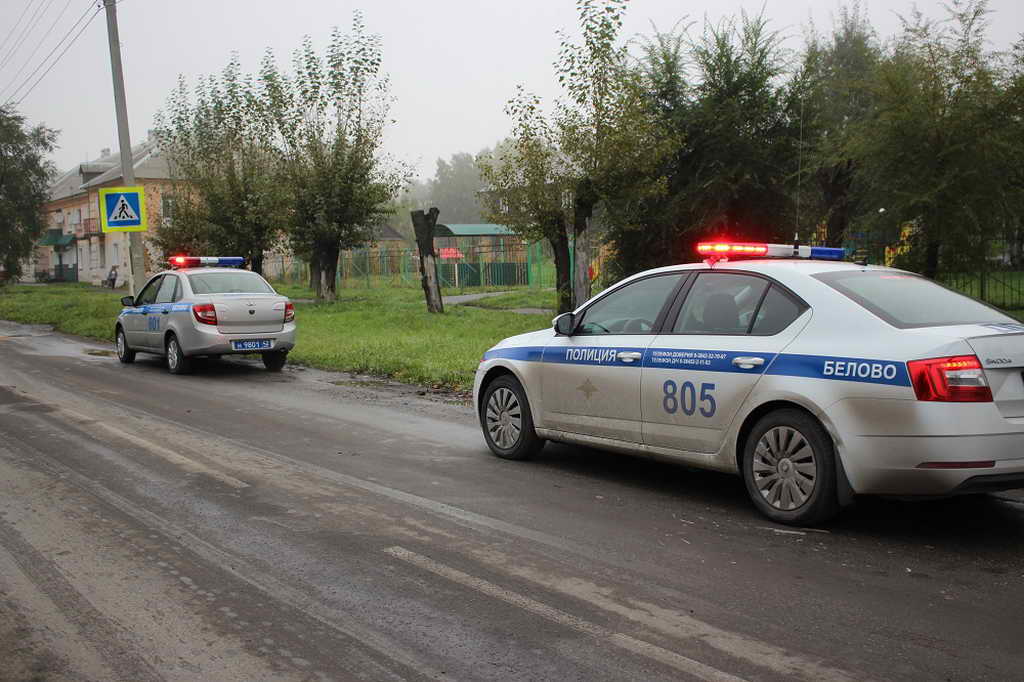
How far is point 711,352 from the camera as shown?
20.4 ft

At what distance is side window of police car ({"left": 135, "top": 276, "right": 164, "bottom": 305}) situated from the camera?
1581cm

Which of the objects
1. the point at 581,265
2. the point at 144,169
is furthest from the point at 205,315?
the point at 144,169

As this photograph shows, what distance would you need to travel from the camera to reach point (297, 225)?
30484mm

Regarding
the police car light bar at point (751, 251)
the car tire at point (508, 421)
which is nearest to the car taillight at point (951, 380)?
the police car light bar at point (751, 251)

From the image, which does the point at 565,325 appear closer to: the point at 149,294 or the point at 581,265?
the point at 149,294

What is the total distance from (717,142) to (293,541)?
58.2ft

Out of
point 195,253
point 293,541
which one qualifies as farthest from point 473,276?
point 293,541

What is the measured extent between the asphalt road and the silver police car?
602 centimetres

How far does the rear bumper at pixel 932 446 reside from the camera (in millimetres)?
5117

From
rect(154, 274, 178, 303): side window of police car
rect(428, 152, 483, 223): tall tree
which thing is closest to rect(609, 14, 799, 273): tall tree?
rect(154, 274, 178, 303): side window of police car

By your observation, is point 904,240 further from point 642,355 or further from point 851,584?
point 851,584

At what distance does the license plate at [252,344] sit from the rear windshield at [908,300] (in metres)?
10.2

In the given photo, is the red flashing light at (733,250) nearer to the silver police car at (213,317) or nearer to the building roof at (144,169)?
the silver police car at (213,317)

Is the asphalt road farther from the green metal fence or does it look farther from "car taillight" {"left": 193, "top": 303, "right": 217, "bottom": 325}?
the green metal fence
